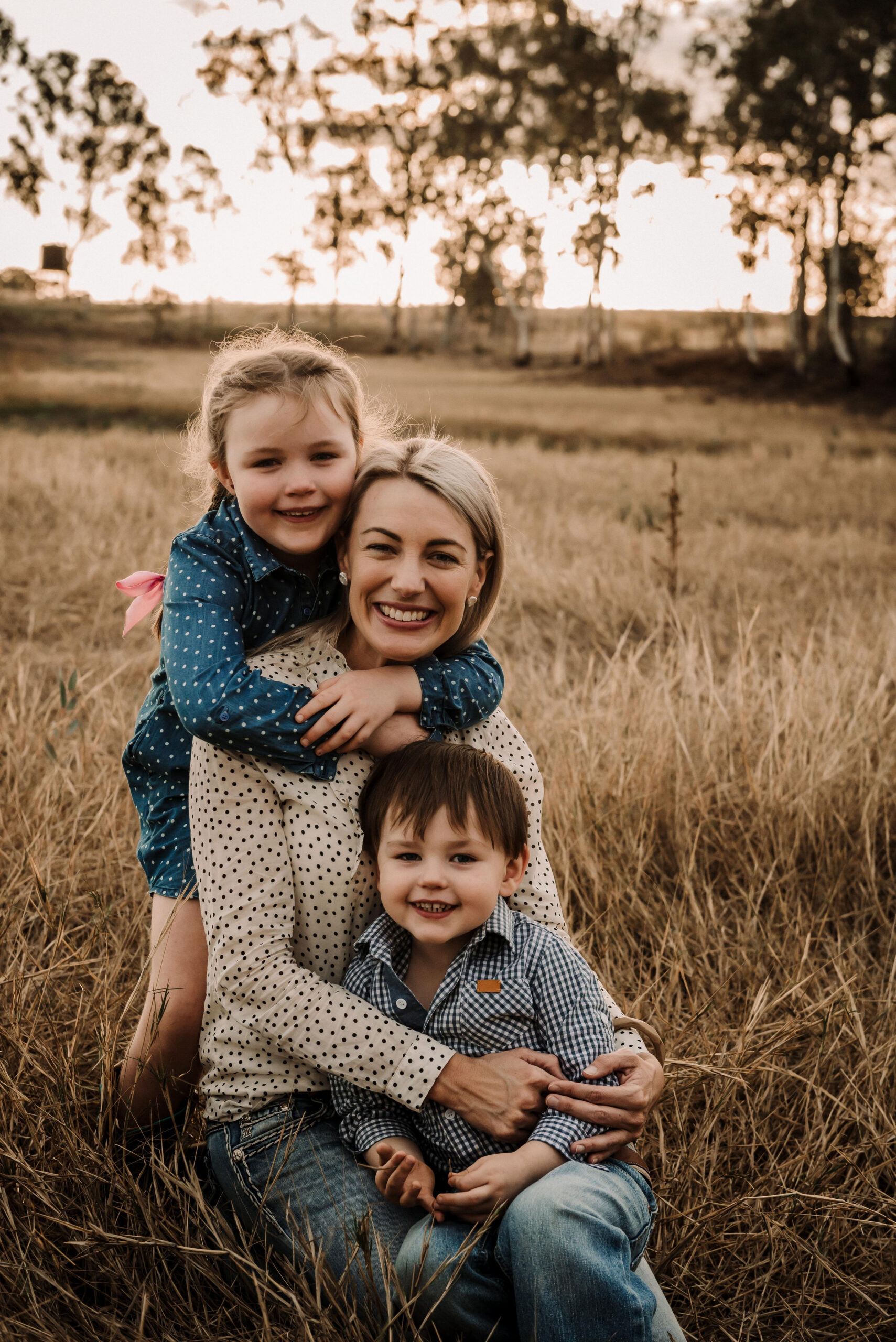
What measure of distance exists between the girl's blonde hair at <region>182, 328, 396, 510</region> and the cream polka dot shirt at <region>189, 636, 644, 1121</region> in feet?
1.75

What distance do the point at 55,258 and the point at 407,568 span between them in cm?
2613

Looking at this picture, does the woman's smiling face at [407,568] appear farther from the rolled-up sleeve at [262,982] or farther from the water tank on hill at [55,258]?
the water tank on hill at [55,258]

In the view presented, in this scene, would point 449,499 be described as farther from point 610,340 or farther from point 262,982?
point 610,340

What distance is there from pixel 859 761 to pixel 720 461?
11.0 meters

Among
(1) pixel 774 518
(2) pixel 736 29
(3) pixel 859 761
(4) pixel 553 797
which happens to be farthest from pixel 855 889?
(2) pixel 736 29

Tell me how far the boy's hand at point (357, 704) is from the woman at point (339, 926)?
0.04 metres

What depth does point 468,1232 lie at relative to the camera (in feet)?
4.99

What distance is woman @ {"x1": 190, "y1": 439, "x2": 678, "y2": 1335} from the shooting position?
162 cm

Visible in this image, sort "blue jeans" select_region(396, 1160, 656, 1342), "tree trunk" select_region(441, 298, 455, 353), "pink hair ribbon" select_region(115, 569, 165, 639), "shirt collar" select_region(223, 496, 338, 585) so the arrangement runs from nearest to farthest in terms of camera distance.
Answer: "blue jeans" select_region(396, 1160, 656, 1342)
"shirt collar" select_region(223, 496, 338, 585)
"pink hair ribbon" select_region(115, 569, 165, 639)
"tree trunk" select_region(441, 298, 455, 353)

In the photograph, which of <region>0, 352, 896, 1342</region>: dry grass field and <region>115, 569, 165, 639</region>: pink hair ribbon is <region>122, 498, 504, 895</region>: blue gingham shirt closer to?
<region>115, 569, 165, 639</region>: pink hair ribbon

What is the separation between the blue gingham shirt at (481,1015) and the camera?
167 centimetres

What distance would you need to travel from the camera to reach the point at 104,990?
2.03m

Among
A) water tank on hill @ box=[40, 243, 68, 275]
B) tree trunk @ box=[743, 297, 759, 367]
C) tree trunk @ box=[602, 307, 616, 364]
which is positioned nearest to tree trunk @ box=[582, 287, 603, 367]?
tree trunk @ box=[602, 307, 616, 364]

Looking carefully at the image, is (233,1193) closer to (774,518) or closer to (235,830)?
(235,830)
